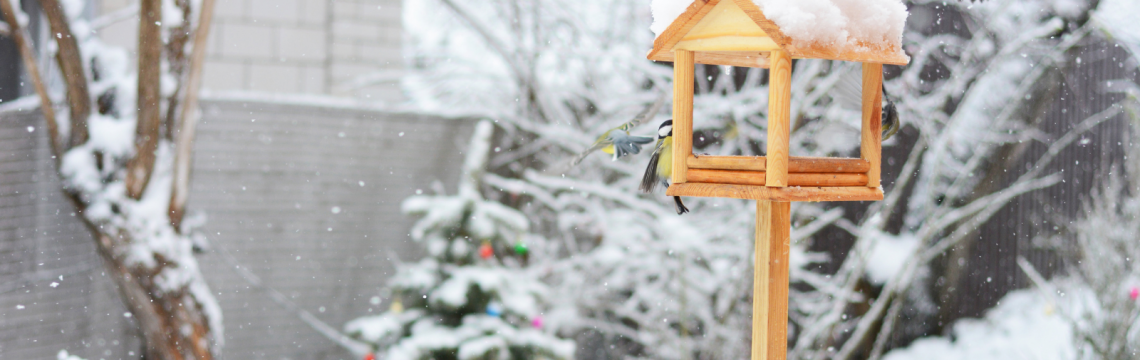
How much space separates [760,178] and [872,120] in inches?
9.2

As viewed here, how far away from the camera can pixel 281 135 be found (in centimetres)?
287

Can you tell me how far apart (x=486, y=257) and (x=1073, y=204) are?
286cm

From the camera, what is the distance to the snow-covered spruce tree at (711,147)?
2658 mm

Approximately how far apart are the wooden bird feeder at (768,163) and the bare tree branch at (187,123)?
1704 mm

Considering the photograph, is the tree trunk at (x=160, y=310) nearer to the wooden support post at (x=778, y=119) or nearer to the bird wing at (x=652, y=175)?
the bird wing at (x=652, y=175)

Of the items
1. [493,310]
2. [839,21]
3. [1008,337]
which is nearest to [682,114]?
[839,21]

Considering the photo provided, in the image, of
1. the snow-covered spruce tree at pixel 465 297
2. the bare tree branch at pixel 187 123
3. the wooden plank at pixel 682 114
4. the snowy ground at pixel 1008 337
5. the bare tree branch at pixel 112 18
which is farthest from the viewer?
the snowy ground at pixel 1008 337

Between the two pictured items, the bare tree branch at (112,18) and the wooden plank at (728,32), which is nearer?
the wooden plank at (728,32)

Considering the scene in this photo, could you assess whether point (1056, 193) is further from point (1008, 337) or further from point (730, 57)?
point (730, 57)

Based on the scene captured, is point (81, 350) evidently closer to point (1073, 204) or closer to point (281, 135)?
point (281, 135)

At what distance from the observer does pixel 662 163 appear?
1.02m

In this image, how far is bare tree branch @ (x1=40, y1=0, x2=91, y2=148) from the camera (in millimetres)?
1986

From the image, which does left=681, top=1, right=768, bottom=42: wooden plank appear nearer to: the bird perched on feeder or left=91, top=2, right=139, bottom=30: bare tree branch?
the bird perched on feeder

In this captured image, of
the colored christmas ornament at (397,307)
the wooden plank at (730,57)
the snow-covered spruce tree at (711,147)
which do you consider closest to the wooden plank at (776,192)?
the wooden plank at (730,57)
